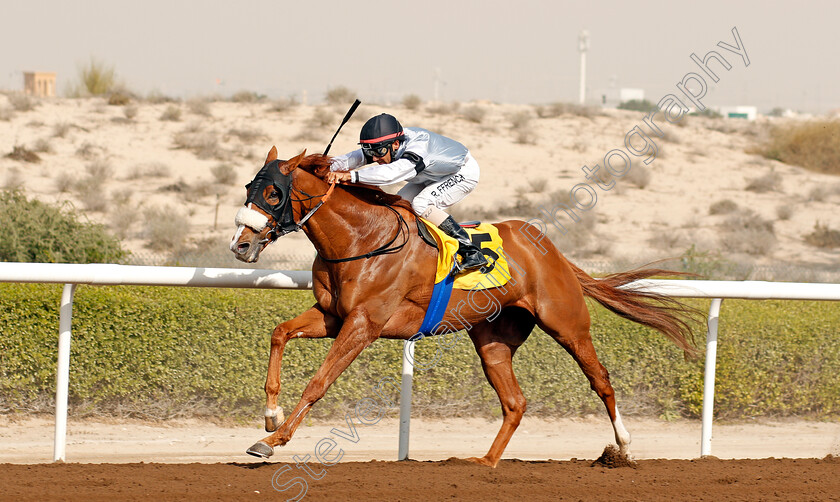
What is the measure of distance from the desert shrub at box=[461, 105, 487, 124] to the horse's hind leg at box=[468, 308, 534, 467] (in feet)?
77.3

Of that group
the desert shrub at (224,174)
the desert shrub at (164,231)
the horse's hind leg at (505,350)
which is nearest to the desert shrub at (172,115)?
the desert shrub at (224,174)

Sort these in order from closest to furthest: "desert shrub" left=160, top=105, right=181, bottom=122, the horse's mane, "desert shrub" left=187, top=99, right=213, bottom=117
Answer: the horse's mane, "desert shrub" left=160, top=105, right=181, bottom=122, "desert shrub" left=187, top=99, right=213, bottom=117

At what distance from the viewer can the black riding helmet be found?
14.2 ft

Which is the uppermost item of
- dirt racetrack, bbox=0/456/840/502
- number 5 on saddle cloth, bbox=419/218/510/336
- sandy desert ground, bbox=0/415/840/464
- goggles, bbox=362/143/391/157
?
goggles, bbox=362/143/391/157

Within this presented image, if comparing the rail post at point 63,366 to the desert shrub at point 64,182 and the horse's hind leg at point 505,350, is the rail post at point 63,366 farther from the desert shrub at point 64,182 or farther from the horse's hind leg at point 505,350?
the desert shrub at point 64,182

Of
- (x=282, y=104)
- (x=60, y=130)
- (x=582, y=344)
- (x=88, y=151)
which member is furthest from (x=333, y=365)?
(x=282, y=104)

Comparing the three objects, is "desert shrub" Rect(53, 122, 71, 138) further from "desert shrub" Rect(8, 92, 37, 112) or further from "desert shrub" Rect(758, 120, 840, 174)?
"desert shrub" Rect(758, 120, 840, 174)

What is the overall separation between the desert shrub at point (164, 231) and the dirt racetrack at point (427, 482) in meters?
11.5

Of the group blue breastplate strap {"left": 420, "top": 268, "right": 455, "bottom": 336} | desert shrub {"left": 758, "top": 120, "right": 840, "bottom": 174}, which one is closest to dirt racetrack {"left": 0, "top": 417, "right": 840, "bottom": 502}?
blue breastplate strap {"left": 420, "top": 268, "right": 455, "bottom": 336}

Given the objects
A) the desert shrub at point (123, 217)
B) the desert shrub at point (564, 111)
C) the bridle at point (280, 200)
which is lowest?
the desert shrub at point (123, 217)

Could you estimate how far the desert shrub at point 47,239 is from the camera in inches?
396

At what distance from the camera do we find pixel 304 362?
5.82 m

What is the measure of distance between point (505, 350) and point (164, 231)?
1147cm

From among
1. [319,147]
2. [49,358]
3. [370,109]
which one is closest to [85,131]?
[319,147]
